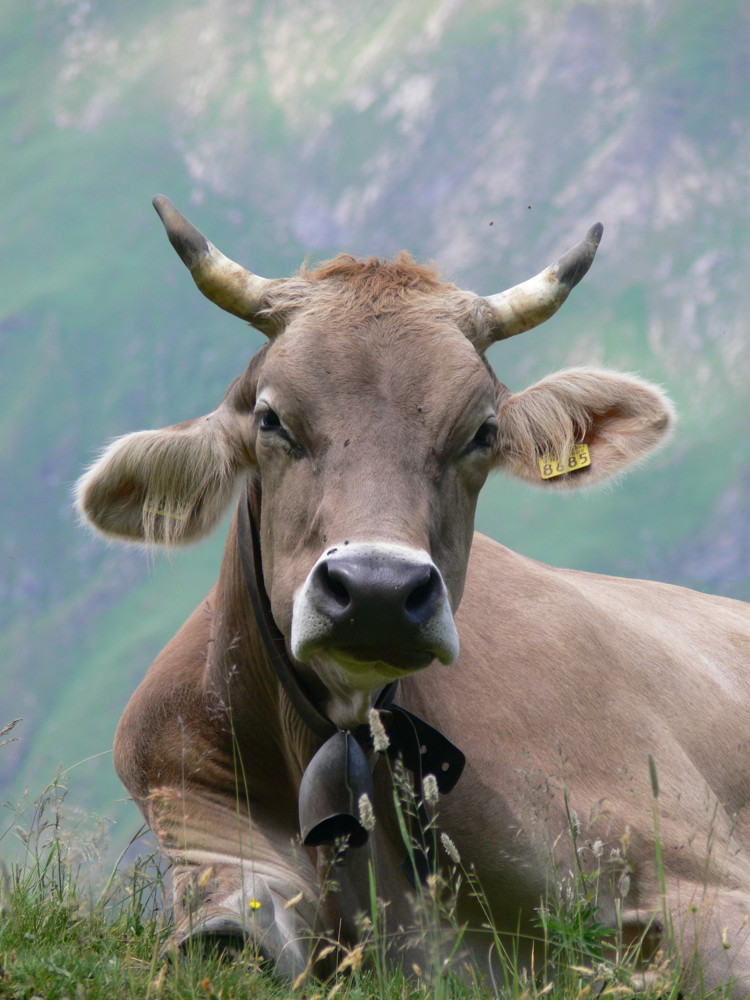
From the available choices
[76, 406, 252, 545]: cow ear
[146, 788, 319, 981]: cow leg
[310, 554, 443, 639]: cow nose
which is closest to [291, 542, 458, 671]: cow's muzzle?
[310, 554, 443, 639]: cow nose

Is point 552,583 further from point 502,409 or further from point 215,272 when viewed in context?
point 215,272

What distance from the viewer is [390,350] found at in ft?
13.7

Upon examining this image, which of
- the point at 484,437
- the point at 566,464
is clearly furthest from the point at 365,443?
the point at 566,464

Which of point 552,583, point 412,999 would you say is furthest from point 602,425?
point 412,999

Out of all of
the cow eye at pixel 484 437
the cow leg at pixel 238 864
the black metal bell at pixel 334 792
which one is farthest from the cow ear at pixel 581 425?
the cow leg at pixel 238 864

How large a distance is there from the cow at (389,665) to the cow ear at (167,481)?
0.01 m

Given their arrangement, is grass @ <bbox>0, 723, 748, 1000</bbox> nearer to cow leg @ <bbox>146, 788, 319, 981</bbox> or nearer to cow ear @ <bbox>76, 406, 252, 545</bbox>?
cow leg @ <bbox>146, 788, 319, 981</bbox>

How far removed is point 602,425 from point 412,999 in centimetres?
256

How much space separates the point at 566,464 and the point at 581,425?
0.21 metres

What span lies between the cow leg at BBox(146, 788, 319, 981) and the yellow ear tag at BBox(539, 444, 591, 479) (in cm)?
172

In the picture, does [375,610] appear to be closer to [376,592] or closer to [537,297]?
[376,592]

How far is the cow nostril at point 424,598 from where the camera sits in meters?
3.43

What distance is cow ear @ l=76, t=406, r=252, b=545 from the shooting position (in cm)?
465

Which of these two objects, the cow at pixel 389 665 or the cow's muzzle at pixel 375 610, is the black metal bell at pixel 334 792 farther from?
the cow's muzzle at pixel 375 610
